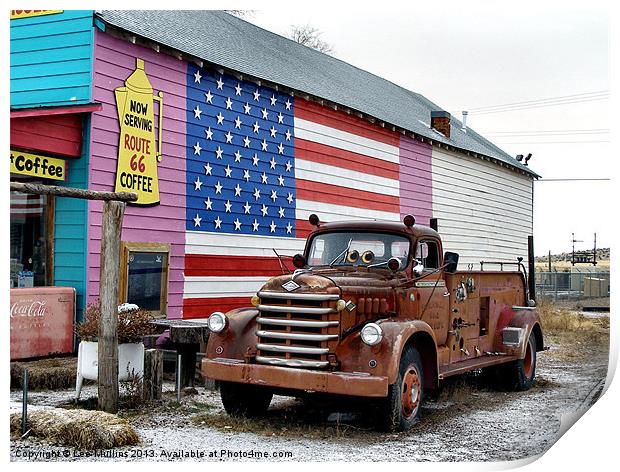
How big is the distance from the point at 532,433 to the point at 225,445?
3.05 metres

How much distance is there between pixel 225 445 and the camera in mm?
6684

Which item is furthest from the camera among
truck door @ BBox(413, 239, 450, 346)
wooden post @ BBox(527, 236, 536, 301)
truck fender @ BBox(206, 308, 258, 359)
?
wooden post @ BBox(527, 236, 536, 301)

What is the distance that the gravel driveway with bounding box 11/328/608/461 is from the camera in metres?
6.45

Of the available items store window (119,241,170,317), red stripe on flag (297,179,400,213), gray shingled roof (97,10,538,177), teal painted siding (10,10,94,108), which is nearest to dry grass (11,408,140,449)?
store window (119,241,170,317)

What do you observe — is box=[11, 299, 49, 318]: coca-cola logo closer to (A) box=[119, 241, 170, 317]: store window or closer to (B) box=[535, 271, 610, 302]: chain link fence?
(A) box=[119, 241, 170, 317]: store window

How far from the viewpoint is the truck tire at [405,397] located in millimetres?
7105

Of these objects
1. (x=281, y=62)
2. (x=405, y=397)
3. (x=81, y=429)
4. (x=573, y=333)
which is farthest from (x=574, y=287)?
(x=81, y=429)

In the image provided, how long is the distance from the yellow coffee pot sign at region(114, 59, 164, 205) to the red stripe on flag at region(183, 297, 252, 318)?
1.53 m

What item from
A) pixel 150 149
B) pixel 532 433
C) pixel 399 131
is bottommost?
pixel 532 433

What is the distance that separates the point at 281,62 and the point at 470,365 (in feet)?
21.0

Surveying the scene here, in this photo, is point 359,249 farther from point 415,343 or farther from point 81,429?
point 81,429

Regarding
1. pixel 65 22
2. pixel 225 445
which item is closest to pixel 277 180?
pixel 65 22

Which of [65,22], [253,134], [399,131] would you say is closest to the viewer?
[65,22]
